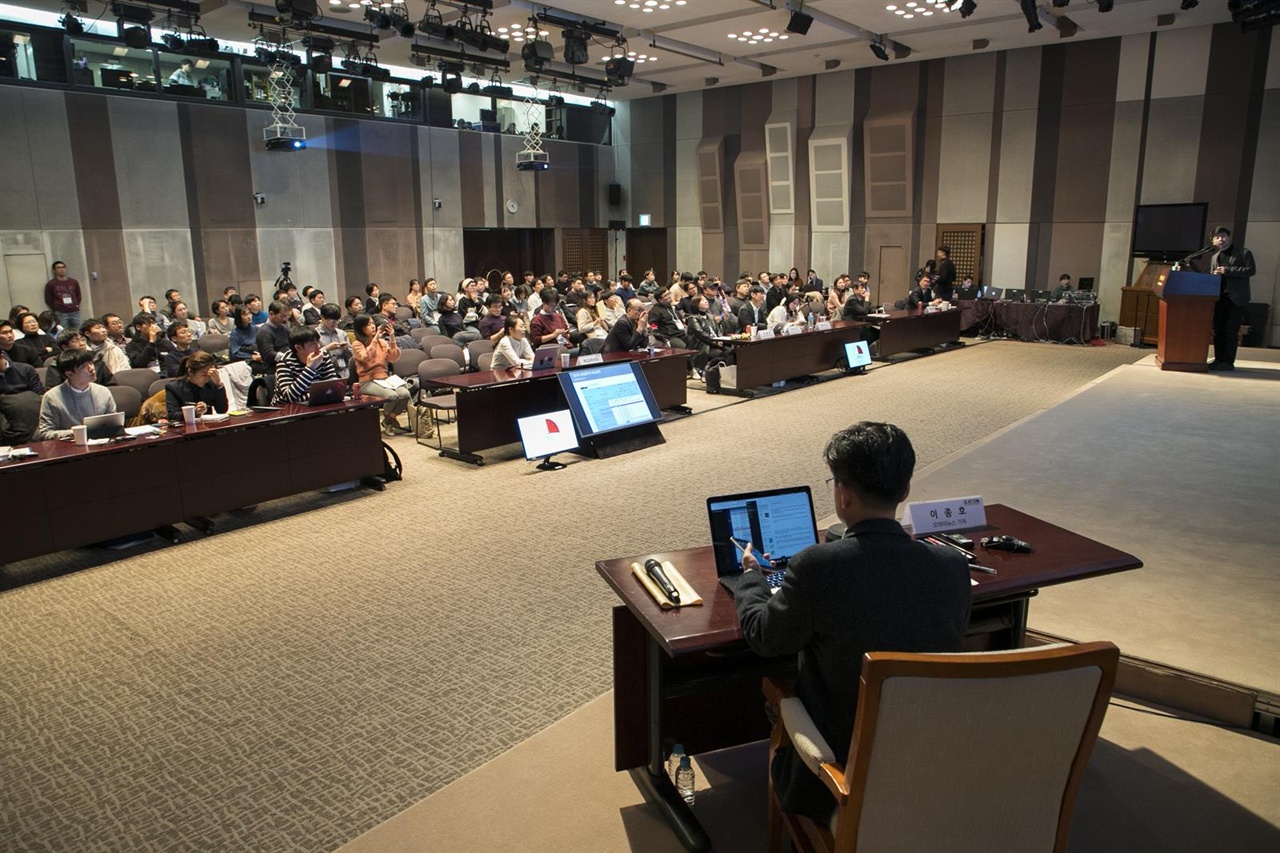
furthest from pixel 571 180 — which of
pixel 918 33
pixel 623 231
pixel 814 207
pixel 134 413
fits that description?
pixel 134 413

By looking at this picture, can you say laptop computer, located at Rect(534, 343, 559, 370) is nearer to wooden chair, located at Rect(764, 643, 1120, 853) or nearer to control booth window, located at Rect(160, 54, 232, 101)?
wooden chair, located at Rect(764, 643, 1120, 853)

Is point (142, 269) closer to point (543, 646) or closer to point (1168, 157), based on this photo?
point (543, 646)

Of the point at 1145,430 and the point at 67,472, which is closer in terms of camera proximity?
the point at 67,472

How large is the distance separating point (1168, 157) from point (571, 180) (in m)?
11.9

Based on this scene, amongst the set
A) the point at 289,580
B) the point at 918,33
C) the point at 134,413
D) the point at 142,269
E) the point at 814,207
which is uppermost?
the point at 918,33

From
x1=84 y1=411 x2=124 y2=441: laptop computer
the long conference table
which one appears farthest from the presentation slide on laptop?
x1=84 y1=411 x2=124 y2=441: laptop computer

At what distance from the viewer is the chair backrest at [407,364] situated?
29.3ft

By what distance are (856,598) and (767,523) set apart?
842 mm

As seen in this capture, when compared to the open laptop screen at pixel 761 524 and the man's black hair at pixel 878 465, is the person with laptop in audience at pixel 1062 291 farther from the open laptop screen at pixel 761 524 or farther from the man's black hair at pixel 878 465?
the man's black hair at pixel 878 465

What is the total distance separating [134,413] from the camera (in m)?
7.26

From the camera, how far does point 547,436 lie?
7.09m

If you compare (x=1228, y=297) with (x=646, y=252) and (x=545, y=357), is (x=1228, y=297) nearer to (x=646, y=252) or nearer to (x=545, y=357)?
(x=545, y=357)

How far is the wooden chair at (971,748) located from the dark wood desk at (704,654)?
63 cm

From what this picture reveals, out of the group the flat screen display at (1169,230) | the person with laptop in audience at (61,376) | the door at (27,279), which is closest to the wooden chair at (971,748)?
the person with laptop in audience at (61,376)
